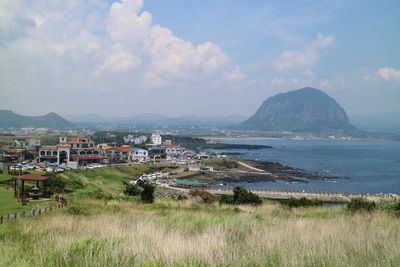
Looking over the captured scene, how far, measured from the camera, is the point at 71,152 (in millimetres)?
69938

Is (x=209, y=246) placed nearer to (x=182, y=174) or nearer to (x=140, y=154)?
(x=182, y=174)

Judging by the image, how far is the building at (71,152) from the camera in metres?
66.4

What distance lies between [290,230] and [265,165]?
87.2m

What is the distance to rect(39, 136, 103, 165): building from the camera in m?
66.4

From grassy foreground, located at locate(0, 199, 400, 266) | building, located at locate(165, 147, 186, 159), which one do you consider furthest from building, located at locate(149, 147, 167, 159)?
grassy foreground, located at locate(0, 199, 400, 266)

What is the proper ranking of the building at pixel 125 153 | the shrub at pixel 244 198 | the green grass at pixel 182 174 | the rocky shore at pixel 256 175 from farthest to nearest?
the building at pixel 125 153
the rocky shore at pixel 256 175
the green grass at pixel 182 174
the shrub at pixel 244 198

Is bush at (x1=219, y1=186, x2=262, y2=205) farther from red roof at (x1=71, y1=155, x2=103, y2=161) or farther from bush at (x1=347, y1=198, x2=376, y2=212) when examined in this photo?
red roof at (x1=71, y1=155, x2=103, y2=161)

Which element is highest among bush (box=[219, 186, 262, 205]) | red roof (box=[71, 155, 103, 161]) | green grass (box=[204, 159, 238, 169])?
bush (box=[219, 186, 262, 205])

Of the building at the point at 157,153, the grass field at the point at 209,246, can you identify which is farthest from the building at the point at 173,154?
the grass field at the point at 209,246

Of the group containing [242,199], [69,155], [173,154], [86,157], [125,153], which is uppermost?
[242,199]

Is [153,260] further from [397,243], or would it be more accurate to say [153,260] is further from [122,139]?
[122,139]

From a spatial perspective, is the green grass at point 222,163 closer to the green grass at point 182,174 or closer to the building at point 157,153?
the green grass at point 182,174

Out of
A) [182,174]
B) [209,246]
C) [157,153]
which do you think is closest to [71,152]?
[182,174]

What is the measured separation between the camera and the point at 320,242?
5383 mm
